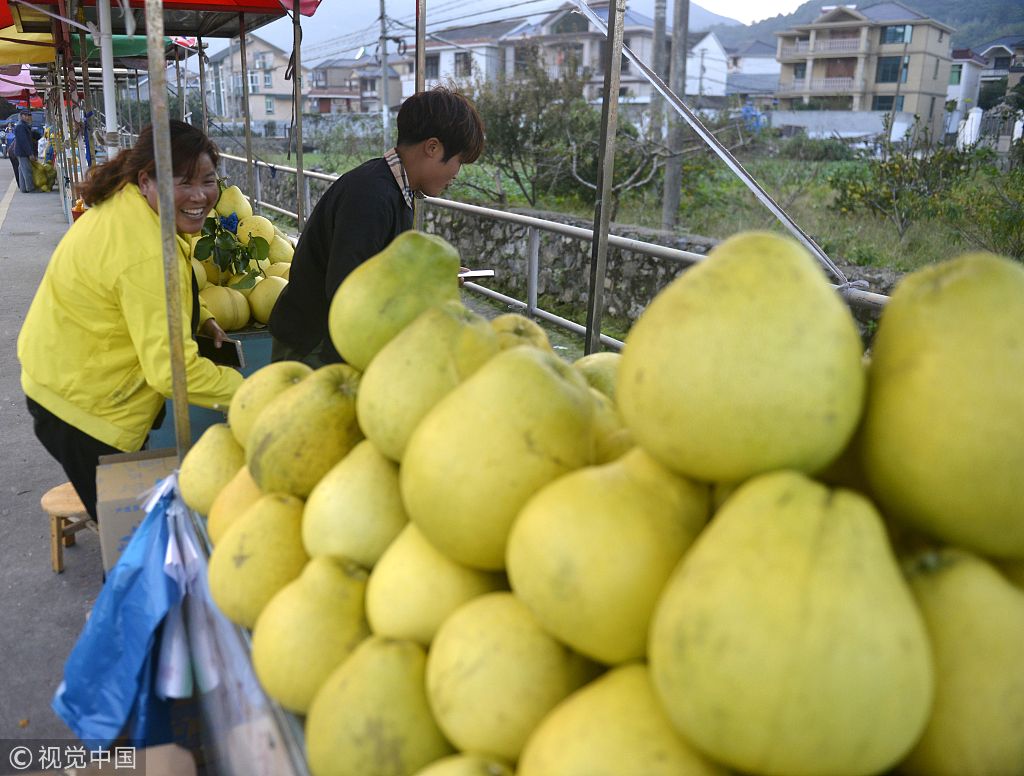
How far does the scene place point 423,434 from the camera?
116cm

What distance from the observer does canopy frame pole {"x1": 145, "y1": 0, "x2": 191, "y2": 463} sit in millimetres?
1822

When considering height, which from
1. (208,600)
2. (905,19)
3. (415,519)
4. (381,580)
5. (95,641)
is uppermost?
(905,19)

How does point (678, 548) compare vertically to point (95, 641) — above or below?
above

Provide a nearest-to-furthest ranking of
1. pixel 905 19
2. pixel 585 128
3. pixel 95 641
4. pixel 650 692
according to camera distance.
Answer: pixel 650 692, pixel 95 641, pixel 585 128, pixel 905 19

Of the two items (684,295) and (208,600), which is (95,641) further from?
(684,295)

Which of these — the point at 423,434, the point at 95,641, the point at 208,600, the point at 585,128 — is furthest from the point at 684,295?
the point at 585,128

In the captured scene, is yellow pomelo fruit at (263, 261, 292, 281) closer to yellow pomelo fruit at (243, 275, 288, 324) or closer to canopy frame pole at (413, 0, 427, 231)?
yellow pomelo fruit at (243, 275, 288, 324)

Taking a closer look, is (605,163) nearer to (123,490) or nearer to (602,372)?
(602,372)

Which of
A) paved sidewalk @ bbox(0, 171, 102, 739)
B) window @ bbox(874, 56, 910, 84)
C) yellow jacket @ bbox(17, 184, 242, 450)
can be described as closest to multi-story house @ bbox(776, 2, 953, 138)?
window @ bbox(874, 56, 910, 84)

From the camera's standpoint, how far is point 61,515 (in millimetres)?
3436

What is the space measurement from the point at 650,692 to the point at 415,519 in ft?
1.39

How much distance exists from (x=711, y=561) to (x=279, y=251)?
4.29 metres

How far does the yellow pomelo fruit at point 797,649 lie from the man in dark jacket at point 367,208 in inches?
87.5

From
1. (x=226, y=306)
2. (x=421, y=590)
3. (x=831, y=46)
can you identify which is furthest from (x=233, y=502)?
(x=831, y=46)
